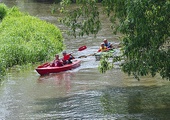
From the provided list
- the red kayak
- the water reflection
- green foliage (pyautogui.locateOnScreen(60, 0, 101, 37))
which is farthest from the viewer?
the red kayak

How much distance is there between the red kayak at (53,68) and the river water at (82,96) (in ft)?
0.81

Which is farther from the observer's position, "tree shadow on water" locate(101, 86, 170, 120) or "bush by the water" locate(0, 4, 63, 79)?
"bush by the water" locate(0, 4, 63, 79)

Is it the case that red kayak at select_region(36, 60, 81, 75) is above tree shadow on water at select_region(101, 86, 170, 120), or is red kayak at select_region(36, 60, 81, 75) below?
above

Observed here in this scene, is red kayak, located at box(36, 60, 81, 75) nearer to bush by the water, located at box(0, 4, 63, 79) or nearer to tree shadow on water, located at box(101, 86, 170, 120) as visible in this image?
bush by the water, located at box(0, 4, 63, 79)

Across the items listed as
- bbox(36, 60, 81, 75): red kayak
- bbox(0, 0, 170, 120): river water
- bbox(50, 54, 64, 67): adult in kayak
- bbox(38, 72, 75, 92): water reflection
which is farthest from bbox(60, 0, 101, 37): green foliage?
bbox(50, 54, 64, 67): adult in kayak

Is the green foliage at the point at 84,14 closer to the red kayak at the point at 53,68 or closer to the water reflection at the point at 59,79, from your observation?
the water reflection at the point at 59,79

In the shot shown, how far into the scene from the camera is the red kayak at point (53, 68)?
19.5 metres

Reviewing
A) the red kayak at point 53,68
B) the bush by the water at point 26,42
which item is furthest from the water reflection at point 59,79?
the bush by the water at point 26,42

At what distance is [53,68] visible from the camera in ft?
65.9

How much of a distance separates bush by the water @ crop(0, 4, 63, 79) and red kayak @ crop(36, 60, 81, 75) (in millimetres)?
1635

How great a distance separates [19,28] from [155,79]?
1159cm

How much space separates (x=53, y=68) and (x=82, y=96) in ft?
15.7

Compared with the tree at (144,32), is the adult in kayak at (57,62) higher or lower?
lower

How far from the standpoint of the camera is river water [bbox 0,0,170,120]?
529 inches
